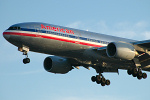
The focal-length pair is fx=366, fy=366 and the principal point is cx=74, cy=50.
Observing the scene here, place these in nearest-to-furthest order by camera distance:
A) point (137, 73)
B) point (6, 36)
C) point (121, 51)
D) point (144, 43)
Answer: point (6, 36), point (121, 51), point (144, 43), point (137, 73)

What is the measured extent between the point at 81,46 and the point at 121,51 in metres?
4.66

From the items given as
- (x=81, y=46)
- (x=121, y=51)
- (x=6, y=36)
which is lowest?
(x=121, y=51)

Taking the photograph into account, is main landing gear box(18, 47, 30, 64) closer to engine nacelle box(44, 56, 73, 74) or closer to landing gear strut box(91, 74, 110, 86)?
engine nacelle box(44, 56, 73, 74)

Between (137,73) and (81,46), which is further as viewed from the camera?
(137,73)

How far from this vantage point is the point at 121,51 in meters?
40.2

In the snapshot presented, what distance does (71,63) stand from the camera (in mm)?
48031

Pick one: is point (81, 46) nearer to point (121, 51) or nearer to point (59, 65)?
point (121, 51)

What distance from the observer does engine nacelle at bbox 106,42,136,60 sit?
4012cm

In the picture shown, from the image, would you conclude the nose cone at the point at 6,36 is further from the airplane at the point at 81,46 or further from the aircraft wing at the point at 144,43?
the aircraft wing at the point at 144,43

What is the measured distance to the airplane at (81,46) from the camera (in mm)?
39844

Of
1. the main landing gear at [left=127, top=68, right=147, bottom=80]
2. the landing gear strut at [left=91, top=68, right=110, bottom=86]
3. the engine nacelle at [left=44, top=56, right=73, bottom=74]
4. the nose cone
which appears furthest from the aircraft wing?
the nose cone

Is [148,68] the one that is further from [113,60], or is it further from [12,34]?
[12,34]

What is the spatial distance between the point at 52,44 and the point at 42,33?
163 centimetres

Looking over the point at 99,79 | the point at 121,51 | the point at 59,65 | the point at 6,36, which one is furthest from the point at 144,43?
the point at 6,36
